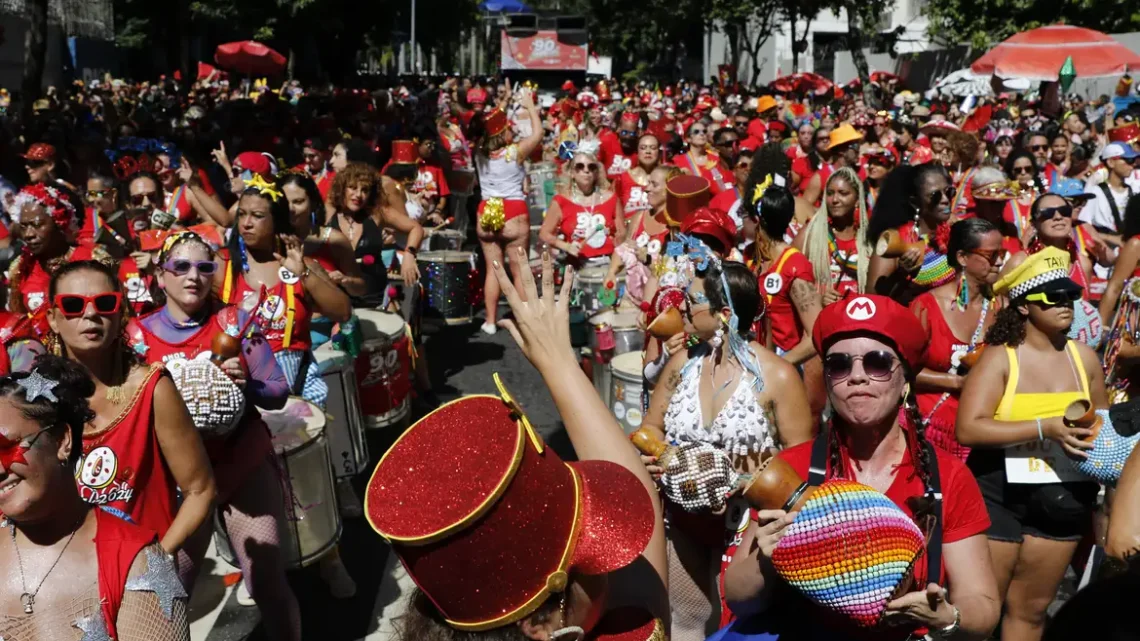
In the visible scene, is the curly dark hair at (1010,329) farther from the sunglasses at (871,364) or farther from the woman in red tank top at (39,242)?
the woman in red tank top at (39,242)

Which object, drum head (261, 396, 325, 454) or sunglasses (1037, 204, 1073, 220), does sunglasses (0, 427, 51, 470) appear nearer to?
drum head (261, 396, 325, 454)

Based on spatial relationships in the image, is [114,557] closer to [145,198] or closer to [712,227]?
[712,227]

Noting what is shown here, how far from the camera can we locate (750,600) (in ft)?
8.64

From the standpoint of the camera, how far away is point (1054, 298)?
415 centimetres

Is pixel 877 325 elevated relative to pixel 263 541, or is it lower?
elevated

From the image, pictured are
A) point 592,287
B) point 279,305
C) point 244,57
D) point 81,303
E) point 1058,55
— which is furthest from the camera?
point 244,57

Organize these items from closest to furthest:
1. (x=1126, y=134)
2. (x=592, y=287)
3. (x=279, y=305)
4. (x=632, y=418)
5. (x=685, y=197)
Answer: (x=279, y=305) < (x=632, y=418) < (x=685, y=197) < (x=592, y=287) < (x=1126, y=134)

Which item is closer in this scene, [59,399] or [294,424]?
[59,399]

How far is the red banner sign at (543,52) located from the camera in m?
49.7

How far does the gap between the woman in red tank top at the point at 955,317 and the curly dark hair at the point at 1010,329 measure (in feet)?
1.57

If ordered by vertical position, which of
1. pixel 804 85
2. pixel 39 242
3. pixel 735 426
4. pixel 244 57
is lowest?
pixel 735 426

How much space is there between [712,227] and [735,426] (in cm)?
176

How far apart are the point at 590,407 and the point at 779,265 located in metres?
3.23

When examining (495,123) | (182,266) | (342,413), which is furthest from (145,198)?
(495,123)
